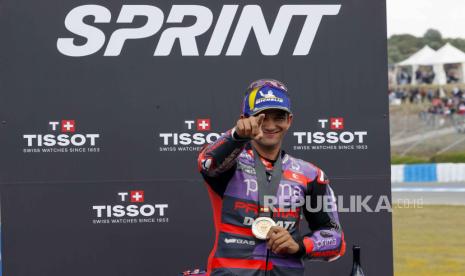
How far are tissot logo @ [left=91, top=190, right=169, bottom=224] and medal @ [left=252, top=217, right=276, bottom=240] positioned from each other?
1655 millimetres

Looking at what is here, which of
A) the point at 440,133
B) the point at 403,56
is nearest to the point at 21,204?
the point at 440,133

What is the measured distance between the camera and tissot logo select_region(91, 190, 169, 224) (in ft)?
17.3

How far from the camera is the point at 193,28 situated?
17.3 ft

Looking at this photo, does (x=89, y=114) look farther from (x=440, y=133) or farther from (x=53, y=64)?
(x=440, y=133)

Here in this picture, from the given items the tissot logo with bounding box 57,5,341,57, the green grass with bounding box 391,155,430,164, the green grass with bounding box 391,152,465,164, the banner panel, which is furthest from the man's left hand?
the green grass with bounding box 391,155,430,164

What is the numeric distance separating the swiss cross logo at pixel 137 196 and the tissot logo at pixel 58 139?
16.4 inches

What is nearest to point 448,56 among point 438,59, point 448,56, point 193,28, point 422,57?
point 448,56

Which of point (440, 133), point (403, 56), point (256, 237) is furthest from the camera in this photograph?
point (403, 56)

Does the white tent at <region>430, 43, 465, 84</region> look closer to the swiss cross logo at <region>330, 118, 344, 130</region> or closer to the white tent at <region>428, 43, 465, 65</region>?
the white tent at <region>428, 43, 465, 65</region>

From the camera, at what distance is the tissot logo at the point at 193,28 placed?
5.22 metres

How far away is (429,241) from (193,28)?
754cm

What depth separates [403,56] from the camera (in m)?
65.6

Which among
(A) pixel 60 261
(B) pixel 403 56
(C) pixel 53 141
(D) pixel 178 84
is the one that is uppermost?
(B) pixel 403 56

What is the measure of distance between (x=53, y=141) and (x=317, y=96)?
1742mm
